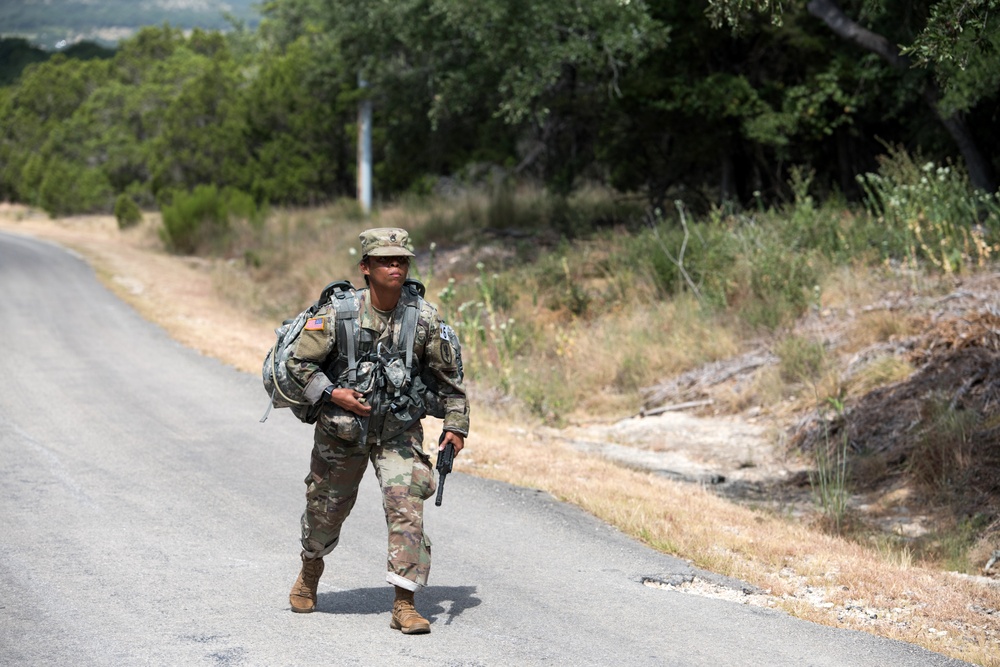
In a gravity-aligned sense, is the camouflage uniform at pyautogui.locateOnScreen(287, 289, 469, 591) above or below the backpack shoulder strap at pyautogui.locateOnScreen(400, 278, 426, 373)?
below

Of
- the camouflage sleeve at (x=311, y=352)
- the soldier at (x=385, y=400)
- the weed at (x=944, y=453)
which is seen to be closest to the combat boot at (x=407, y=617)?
the soldier at (x=385, y=400)

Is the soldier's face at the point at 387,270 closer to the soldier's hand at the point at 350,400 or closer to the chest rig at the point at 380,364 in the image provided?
the chest rig at the point at 380,364

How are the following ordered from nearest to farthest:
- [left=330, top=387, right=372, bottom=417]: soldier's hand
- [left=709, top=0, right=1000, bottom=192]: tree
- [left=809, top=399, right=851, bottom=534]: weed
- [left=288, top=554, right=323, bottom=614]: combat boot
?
[left=330, top=387, right=372, bottom=417]: soldier's hand < [left=288, top=554, right=323, bottom=614]: combat boot < [left=709, top=0, right=1000, bottom=192]: tree < [left=809, top=399, right=851, bottom=534]: weed

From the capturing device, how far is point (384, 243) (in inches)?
198

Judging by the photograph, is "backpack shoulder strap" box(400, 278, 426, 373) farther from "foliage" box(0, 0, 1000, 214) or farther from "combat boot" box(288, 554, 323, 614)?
"foliage" box(0, 0, 1000, 214)

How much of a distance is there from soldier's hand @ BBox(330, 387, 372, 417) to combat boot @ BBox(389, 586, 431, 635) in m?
0.77

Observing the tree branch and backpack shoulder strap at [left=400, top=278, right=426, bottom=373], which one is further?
the tree branch

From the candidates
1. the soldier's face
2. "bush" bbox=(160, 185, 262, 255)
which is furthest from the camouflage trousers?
"bush" bbox=(160, 185, 262, 255)

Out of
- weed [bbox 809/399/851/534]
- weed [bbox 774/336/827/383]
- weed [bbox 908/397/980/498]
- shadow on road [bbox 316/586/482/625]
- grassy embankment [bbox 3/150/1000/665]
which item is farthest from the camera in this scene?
weed [bbox 774/336/827/383]

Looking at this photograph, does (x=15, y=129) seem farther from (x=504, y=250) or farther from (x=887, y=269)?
(x=887, y=269)

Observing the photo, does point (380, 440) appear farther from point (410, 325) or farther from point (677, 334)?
point (677, 334)

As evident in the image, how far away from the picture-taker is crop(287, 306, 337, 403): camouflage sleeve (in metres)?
5.04

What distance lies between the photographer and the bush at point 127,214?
34.2 meters

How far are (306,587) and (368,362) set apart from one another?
42.9 inches
